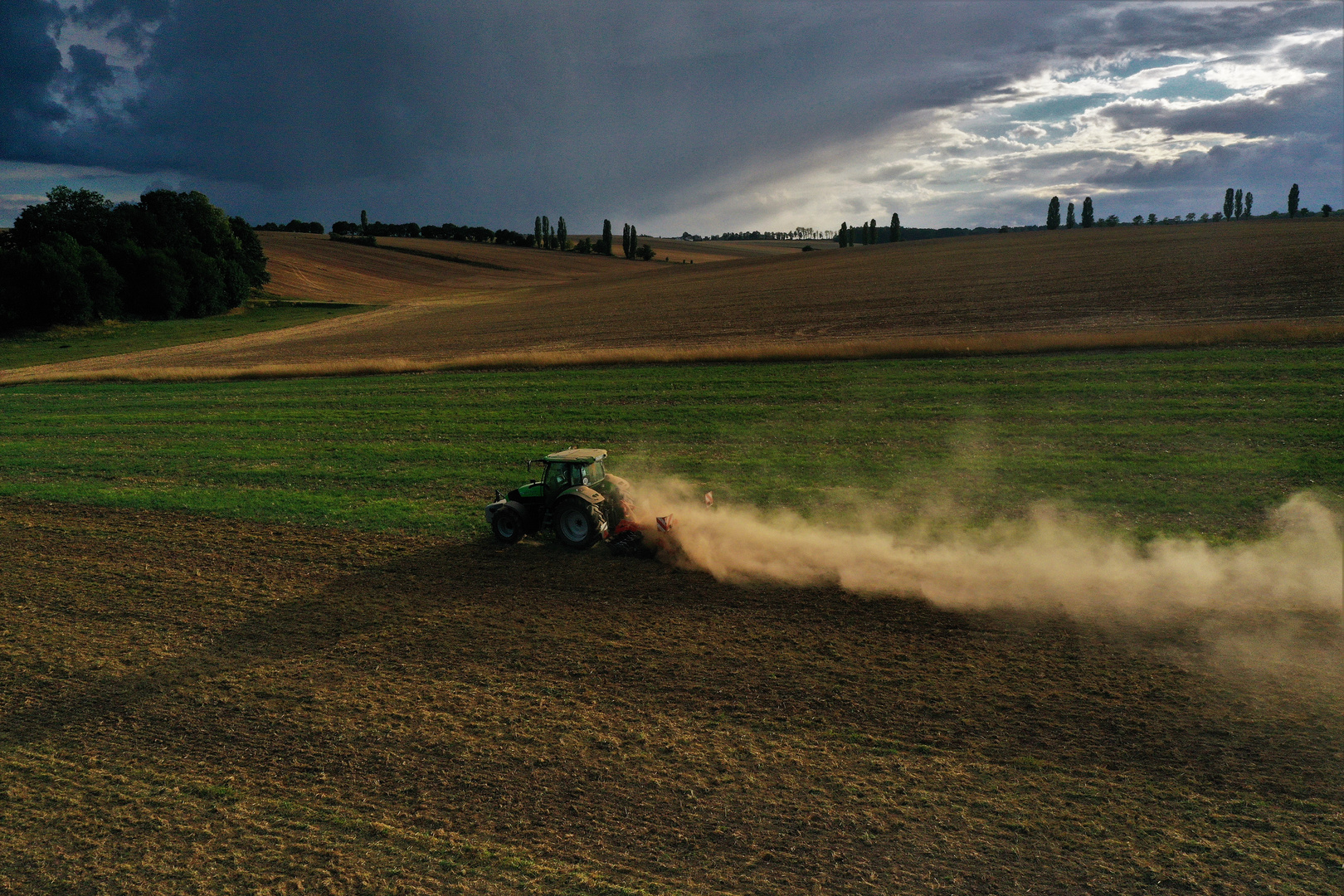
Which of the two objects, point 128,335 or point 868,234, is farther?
point 868,234

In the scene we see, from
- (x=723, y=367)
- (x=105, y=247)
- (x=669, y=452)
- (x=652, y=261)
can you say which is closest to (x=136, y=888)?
(x=669, y=452)

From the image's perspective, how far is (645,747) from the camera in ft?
28.1

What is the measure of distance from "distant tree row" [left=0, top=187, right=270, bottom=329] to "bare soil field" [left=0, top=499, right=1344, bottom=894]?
6638cm

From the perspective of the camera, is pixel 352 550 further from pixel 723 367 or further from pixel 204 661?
pixel 723 367

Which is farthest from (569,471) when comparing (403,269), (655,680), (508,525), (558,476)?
(403,269)

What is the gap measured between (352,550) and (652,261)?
145 m

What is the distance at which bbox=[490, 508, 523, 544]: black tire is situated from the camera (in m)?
15.0

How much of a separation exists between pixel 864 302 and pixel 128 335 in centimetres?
6163

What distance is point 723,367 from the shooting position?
35125 mm

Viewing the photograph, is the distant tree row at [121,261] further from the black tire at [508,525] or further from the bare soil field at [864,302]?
the black tire at [508,525]

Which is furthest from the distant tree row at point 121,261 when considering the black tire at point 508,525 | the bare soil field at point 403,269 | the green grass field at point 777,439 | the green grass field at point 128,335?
the black tire at point 508,525

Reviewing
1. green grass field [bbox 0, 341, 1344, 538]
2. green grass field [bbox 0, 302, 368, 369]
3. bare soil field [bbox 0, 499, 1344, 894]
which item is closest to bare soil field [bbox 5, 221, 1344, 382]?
green grass field [bbox 0, 302, 368, 369]

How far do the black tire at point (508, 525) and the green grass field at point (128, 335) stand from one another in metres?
53.5

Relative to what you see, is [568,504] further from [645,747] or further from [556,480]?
[645,747]
